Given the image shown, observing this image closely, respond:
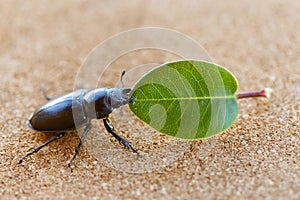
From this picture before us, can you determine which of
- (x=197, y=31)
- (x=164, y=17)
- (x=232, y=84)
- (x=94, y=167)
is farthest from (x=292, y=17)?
(x=94, y=167)

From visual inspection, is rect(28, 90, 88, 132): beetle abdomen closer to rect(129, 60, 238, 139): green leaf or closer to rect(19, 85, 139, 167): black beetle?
rect(19, 85, 139, 167): black beetle

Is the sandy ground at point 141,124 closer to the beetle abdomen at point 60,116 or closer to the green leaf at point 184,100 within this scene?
the beetle abdomen at point 60,116

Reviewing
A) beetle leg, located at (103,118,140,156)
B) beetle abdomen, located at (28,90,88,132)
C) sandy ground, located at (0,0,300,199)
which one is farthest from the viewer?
beetle abdomen, located at (28,90,88,132)

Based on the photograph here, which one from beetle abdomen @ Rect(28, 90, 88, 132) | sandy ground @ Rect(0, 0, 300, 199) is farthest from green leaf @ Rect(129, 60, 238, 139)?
beetle abdomen @ Rect(28, 90, 88, 132)

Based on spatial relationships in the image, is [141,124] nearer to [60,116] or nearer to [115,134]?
[115,134]

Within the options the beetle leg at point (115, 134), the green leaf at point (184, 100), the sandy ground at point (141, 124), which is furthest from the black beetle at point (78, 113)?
the green leaf at point (184, 100)

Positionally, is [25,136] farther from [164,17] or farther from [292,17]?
[292,17]

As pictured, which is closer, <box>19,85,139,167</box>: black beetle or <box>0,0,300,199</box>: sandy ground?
<box>0,0,300,199</box>: sandy ground
